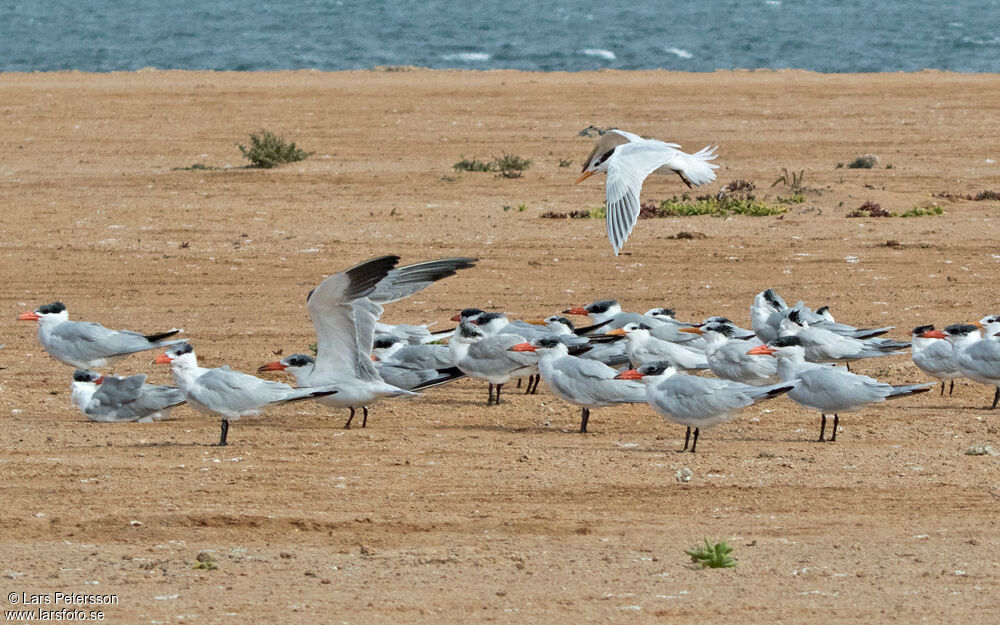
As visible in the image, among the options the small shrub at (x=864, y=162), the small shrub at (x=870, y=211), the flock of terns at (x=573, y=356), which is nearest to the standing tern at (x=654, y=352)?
the flock of terns at (x=573, y=356)

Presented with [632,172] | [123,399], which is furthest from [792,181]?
[123,399]

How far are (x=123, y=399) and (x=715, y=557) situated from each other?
4.92 meters

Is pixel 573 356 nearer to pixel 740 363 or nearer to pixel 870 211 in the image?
pixel 740 363

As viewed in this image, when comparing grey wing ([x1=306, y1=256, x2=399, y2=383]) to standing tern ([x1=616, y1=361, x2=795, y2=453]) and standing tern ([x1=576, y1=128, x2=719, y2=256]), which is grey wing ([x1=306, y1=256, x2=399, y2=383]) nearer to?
standing tern ([x1=576, y1=128, x2=719, y2=256])

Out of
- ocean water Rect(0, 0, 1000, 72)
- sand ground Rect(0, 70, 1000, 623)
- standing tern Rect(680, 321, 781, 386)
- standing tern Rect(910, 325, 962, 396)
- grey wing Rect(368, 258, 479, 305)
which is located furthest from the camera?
ocean water Rect(0, 0, 1000, 72)

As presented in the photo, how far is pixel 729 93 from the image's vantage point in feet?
97.5

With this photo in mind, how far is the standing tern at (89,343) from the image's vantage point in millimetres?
11102

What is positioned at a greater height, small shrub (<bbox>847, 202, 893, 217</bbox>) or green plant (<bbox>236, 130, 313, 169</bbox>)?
small shrub (<bbox>847, 202, 893, 217</bbox>)

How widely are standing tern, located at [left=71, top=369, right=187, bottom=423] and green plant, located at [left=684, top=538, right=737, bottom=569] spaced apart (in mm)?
4414

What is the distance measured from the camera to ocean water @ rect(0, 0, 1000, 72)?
1651 inches

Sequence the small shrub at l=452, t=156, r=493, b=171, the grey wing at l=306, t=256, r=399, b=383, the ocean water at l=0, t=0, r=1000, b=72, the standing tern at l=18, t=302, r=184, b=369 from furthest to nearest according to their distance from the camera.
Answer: the ocean water at l=0, t=0, r=1000, b=72
the small shrub at l=452, t=156, r=493, b=171
the standing tern at l=18, t=302, r=184, b=369
the grey wing at l=306, t=256, r=399, b=383

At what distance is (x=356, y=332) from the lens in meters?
9.53

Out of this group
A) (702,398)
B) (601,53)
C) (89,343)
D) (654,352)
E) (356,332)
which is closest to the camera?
(702,398)

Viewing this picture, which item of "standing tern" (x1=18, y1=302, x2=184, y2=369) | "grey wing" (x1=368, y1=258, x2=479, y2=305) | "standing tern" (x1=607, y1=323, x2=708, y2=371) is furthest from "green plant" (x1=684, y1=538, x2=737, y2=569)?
"standing tern" (x1=18, y1=302, x2=184, y2=369)
